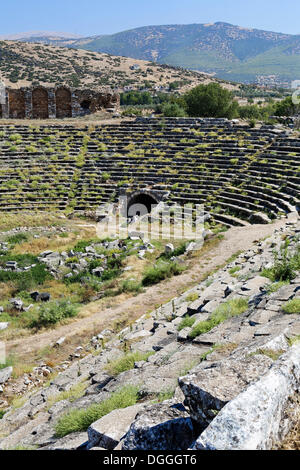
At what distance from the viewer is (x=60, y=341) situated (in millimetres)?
9516

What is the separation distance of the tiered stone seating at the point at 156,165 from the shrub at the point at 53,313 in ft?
27.8

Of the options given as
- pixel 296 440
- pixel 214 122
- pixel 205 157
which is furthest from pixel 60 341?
pixel 214 122

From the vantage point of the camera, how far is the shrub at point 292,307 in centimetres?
606

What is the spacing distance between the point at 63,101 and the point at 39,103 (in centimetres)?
165

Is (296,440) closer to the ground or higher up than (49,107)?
closer to the ground

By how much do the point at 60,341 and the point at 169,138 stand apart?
1692 cm

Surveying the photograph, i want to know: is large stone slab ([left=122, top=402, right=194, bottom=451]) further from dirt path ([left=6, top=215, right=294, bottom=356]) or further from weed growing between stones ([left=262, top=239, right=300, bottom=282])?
dirt path ([left=6, top=215, right=294, bottom=356])

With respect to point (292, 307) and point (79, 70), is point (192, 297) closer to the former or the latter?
point (292, 307)

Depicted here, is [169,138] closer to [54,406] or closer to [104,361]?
[104,361]

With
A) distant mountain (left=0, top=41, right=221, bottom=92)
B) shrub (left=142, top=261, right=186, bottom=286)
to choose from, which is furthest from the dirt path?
distant mountain (left=0, top=41, right=221, bottom=92)

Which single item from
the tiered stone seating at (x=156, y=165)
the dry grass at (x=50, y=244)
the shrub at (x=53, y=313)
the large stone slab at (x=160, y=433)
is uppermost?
the tiered stone seating at (x=156, y=165)

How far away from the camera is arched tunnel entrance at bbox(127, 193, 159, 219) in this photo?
2073 cm

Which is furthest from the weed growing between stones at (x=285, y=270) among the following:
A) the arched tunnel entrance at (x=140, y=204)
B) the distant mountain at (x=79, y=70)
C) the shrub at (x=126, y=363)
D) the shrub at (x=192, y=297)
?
the distant mountain at (x=79, y=70)

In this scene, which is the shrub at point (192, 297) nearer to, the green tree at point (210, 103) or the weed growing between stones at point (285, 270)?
Answer: the weed growing between stones at point (285, 270)
